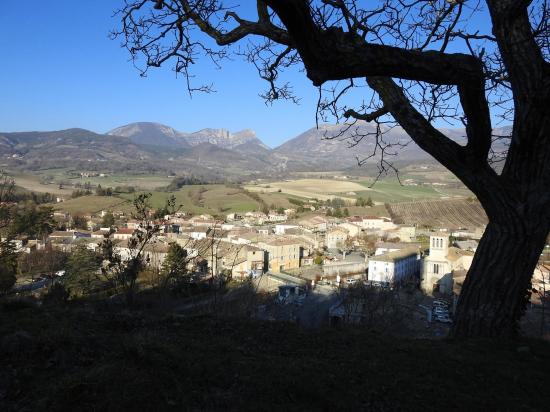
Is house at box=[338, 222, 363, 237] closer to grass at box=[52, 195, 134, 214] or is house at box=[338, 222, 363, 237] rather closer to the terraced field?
the terraced field

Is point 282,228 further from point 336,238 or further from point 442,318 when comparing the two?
point 442,318

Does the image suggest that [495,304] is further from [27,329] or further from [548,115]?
[27,329]

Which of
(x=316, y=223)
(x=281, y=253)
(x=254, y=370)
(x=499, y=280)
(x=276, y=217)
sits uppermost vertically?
(x=499, y=280)

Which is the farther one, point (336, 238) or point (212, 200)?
point (212, 200)

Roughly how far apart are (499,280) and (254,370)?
1.95 metres

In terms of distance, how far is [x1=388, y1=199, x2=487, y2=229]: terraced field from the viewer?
60875 millimetres

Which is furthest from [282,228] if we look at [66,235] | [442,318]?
[442,318]

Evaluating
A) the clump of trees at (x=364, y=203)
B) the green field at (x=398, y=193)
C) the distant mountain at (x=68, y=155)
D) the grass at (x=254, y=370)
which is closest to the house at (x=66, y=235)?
the grass at (x=254, y=370)

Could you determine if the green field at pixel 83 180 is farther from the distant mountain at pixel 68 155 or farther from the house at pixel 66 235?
the house at pixel 66 235

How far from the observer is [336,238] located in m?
52.2

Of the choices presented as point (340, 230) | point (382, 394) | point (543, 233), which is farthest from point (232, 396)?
point (340, 230)

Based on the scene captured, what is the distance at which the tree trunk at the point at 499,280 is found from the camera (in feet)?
11.1

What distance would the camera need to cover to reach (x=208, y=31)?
3752mm

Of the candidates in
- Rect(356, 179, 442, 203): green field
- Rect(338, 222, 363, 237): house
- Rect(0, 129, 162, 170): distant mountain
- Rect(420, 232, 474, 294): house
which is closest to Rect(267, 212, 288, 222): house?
Rect(338, 222, 363, 237): house
